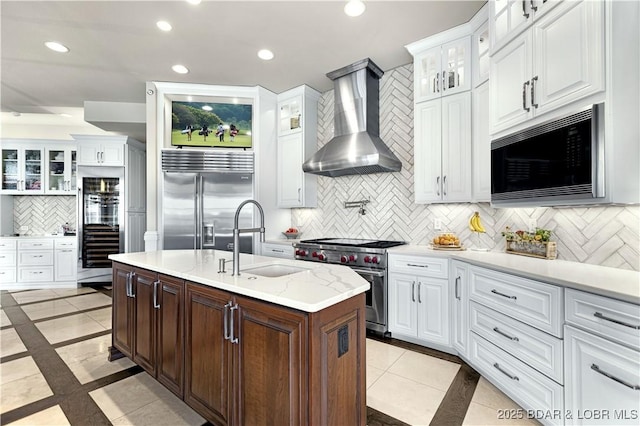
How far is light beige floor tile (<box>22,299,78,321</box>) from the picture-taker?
3912mm

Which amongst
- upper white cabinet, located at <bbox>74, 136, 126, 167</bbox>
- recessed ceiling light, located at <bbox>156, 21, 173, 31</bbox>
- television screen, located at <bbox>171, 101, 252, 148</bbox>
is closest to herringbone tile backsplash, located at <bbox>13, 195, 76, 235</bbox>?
upper white cabinet, located at <bbox>74, 136, 126, 167</bbox>

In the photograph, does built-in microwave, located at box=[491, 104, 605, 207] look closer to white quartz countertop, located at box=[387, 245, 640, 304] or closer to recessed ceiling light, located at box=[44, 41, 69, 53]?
white quartz countertop, located at box=[387, 245, 640, 304]

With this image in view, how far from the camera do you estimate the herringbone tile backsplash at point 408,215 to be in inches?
80.3

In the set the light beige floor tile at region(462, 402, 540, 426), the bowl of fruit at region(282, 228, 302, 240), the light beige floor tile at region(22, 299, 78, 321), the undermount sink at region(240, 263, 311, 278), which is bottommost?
the light beige floor tile at region(22, 299, 78, 321)

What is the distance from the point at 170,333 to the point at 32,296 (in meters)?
4.60

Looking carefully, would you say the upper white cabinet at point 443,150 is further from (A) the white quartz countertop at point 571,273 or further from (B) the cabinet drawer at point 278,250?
(B) the cabinet drawer at point 278,250

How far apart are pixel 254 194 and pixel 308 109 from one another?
4.71 ft

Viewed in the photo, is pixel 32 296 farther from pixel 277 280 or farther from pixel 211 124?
pixel 277 280

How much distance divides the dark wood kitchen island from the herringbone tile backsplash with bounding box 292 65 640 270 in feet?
5.77

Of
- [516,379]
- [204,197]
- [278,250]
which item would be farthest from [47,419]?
[516,379]

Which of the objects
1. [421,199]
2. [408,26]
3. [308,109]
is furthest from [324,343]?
[308,109]

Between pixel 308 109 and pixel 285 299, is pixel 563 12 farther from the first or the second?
pixel 308 109

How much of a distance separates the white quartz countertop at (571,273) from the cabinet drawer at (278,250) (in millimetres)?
2004

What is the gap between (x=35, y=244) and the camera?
5.29 metres
